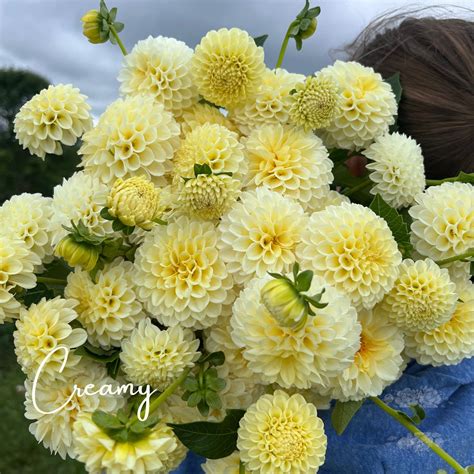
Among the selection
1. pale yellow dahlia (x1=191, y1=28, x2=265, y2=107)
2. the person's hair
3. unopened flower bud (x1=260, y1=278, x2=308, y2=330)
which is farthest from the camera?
the person's hair

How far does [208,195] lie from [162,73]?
210 mm

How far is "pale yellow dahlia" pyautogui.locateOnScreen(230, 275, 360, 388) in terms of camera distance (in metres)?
0.59

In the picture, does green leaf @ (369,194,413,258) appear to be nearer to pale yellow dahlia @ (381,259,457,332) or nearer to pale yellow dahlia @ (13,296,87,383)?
pale yellow dahlia @ (381,259,457,332)

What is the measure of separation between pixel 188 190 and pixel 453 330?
32 cm

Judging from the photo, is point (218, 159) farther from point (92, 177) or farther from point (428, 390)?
point (428, 390)

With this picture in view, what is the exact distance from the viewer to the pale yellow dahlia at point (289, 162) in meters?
0.72

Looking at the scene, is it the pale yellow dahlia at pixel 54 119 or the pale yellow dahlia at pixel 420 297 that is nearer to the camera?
the pale yellow dahlia at pixel 420 297

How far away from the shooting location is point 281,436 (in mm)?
618

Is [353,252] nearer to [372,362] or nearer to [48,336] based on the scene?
[372,362]

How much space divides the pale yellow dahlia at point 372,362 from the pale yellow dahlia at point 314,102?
20 cm

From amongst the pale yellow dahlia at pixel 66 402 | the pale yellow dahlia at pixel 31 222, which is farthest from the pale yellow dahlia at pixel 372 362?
the pale yellow dahlia at pixel 31 222

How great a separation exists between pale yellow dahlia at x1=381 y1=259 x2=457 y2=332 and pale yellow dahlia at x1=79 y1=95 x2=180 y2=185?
0.27m

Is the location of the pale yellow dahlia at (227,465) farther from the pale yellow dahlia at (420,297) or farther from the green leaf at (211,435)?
the pale yellow dahlia at (420,297)

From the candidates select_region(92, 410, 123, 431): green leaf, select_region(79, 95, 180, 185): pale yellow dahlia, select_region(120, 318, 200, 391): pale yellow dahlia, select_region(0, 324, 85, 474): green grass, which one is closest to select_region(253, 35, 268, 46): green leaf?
select_region(79, 95, 180, 185): pale yellow dahlia
